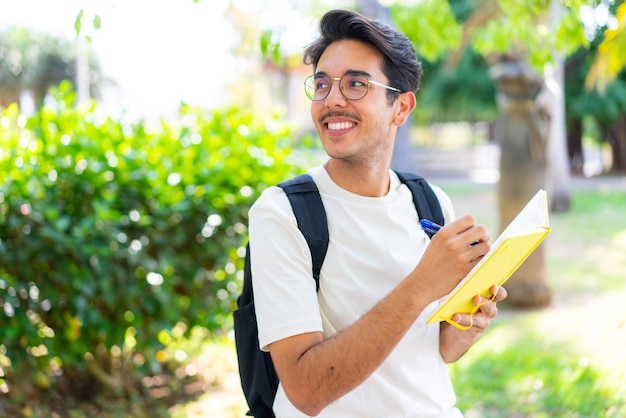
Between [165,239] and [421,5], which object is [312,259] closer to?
[165,239]

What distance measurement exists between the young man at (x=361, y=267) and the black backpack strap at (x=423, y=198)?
1.1 inches

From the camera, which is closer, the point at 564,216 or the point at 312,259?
the point at 312,259

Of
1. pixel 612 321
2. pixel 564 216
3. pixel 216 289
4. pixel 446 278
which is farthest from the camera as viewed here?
pixel 564 216

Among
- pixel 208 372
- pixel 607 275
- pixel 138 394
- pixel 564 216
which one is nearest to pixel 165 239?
pixel 138 394

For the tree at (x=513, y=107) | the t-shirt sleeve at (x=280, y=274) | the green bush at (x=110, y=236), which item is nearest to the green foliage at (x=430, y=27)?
the tree at (x=513, y=107)

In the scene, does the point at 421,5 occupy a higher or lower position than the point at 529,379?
higher

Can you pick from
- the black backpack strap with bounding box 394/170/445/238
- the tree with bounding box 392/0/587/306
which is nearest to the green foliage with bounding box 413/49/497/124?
the tree with bounding box 392/0/587/306

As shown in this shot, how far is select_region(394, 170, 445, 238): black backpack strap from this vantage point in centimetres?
213

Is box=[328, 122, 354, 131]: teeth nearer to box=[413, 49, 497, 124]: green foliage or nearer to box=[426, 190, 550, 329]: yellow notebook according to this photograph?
box=[426, 190, 550, 329]: yellow notebook

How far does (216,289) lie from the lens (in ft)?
16.2

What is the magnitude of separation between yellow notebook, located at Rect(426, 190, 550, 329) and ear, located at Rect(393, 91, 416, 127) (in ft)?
1.66

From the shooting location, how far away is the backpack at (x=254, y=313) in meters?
1.85

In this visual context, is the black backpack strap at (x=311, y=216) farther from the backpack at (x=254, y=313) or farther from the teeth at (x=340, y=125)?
the teeth at (x=340, y=125)

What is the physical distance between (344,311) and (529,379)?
12.8ft
